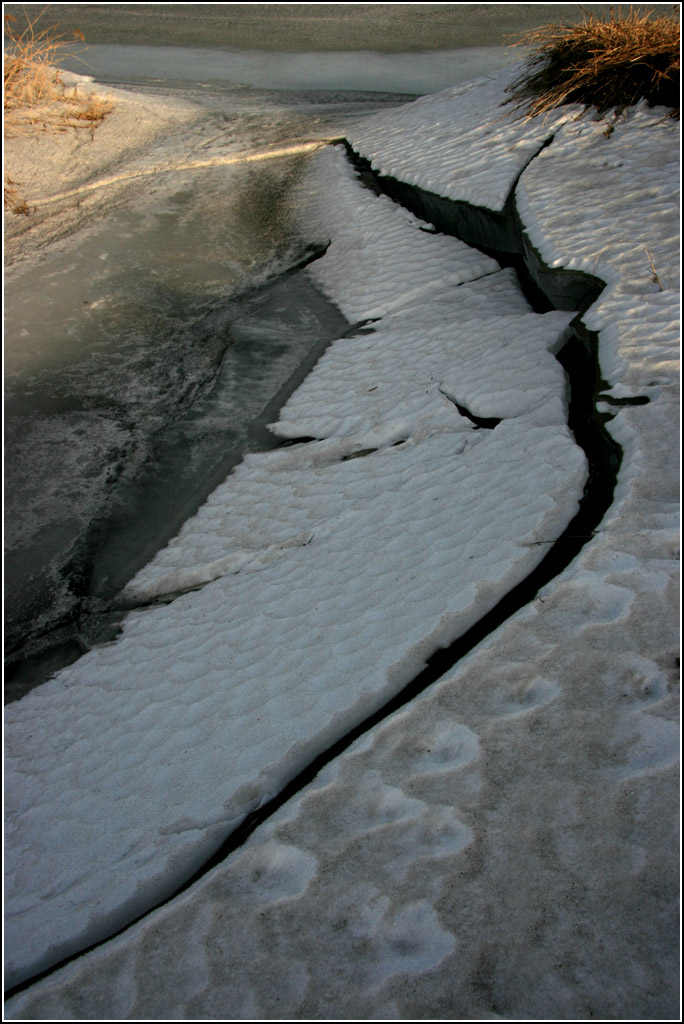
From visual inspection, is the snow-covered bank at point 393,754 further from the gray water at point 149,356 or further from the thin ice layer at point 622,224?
the gray water at point 149,356

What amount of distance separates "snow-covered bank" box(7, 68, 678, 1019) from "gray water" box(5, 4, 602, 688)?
43 centimetres

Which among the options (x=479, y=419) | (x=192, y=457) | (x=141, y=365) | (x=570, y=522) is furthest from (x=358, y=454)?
(x=141, y=365)

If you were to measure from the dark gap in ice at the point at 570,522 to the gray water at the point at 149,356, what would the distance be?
145cm

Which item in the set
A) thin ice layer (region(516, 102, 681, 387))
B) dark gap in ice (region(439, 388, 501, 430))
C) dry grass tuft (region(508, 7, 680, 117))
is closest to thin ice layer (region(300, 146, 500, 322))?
thin ice layer (region(516, 102, 681, 387))

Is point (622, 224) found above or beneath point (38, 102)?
beneath

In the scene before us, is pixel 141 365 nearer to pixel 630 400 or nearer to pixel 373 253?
pixel 373 253

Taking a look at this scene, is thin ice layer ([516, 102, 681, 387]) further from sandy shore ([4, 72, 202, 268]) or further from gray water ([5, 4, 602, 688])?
sandy shore ([4, 72, 202, 268])

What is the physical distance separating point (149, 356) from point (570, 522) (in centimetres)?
369

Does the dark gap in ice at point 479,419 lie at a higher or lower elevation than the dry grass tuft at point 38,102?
lower

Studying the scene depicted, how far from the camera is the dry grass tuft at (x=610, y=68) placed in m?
5.38

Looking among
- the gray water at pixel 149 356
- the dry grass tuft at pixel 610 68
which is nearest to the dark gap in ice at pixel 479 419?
the gray water at pixel 149 356

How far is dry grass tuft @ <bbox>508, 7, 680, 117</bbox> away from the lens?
5383 millimetres

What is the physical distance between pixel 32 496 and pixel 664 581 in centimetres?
342

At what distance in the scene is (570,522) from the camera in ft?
8.61
